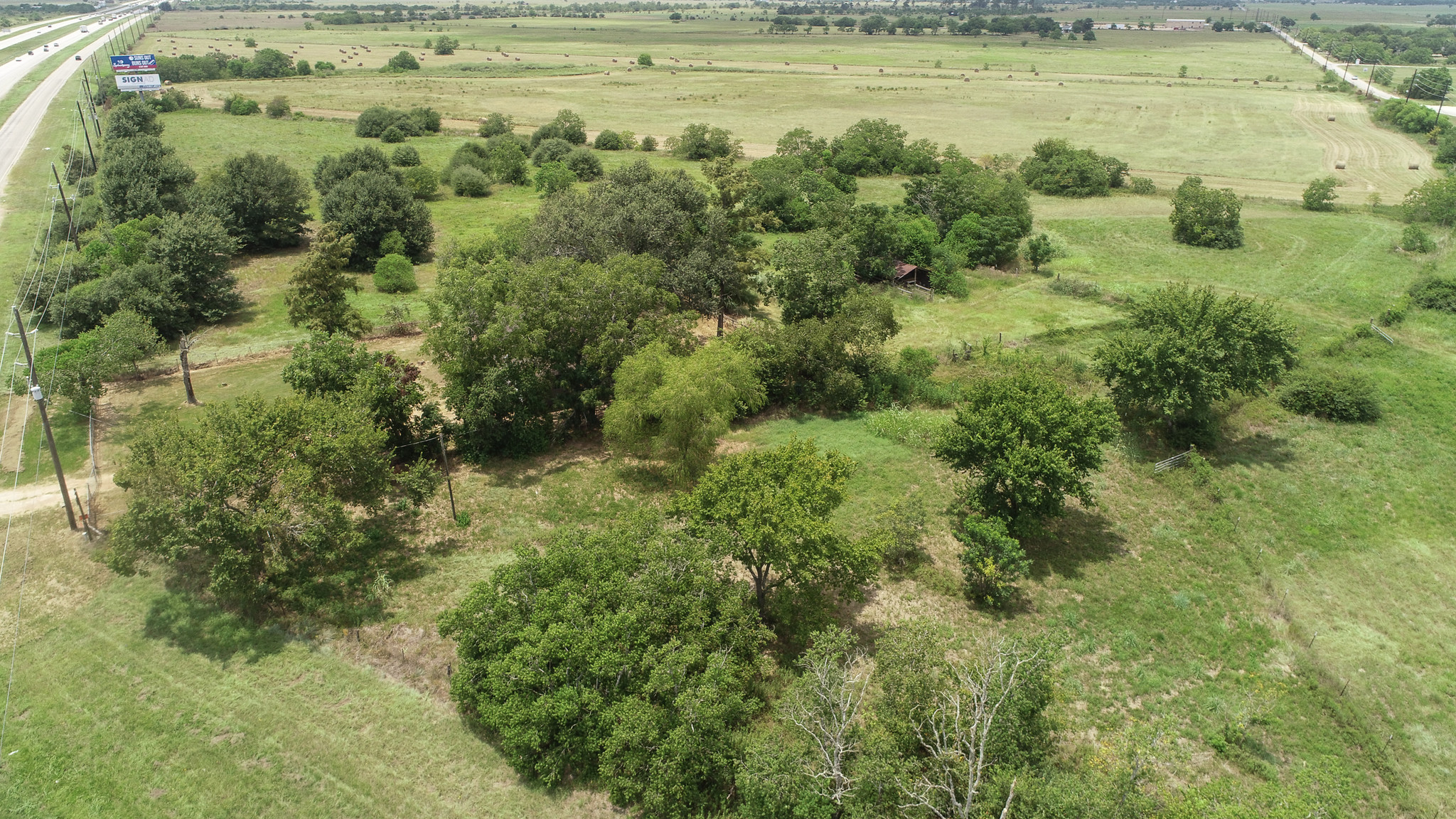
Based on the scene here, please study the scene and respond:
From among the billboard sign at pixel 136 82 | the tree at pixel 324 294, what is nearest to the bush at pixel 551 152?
the tree at pixel 324 294

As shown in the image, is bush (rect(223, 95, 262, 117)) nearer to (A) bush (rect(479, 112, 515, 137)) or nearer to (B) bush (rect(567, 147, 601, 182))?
(A) bush (rect(479, 112, 515, 137))

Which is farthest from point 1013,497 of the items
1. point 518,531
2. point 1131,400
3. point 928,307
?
point 928,307

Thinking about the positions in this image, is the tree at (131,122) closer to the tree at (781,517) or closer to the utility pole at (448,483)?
the utility pole at (448,483)

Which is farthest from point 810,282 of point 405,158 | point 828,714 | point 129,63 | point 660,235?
point 129,63

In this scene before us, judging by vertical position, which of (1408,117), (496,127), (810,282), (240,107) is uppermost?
(240,107)

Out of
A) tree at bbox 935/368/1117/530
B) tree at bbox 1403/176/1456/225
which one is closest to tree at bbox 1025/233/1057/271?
tree at bbox 935/368/1117/530

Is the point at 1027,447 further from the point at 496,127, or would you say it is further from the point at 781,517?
the point at 496,127
